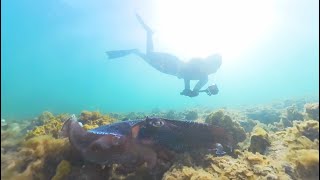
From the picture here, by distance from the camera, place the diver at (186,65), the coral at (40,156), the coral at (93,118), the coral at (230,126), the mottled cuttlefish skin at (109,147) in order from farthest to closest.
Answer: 1. the diver at (186,65)
2. the coral at (93,118)
3. the coral at (230,126)
4. the mottled cuttlefish skin at (109,147)
5. the coral at (40,156)

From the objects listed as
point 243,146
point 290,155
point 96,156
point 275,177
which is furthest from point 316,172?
point 243,146

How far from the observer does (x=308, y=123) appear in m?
3.81

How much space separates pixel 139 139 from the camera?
3.14m

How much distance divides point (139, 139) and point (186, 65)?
1050cm

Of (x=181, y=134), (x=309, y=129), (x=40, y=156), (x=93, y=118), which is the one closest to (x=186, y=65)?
(x=93, y=118)

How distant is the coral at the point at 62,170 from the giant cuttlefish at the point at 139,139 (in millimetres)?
224

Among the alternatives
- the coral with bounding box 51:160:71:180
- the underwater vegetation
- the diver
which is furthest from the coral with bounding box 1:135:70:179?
the diver

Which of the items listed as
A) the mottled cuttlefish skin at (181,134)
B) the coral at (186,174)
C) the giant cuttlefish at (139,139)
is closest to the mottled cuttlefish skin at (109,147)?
the giant cuttlefish at (139,139)

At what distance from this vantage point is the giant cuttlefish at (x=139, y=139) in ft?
9.74

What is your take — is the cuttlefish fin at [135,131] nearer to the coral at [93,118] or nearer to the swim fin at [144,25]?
the coral at [93,118]

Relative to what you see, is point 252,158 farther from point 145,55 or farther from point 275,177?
point 145,55

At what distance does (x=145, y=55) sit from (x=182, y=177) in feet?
43.9

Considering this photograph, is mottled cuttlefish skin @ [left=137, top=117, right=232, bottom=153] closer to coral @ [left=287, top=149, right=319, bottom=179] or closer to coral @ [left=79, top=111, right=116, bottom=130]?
coral @ [left=287, top=149, right=319, bottom=179]

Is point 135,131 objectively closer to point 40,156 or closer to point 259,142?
point 40,156
